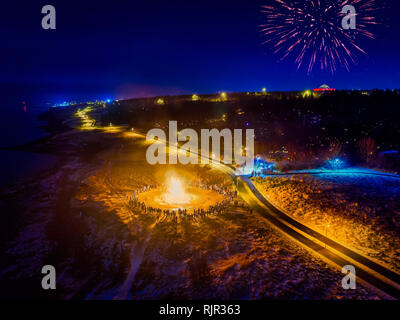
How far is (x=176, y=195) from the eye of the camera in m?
19.4

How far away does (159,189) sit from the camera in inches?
821

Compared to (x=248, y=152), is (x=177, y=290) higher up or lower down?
lower down

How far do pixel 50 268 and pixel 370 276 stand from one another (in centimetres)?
1404

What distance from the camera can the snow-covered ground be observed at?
12688 millimetres

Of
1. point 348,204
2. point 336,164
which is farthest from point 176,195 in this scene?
point 336,164

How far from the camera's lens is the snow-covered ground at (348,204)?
12688mm

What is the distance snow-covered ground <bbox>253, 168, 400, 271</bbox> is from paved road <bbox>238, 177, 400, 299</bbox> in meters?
0.59

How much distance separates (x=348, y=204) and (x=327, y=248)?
21.5 feet

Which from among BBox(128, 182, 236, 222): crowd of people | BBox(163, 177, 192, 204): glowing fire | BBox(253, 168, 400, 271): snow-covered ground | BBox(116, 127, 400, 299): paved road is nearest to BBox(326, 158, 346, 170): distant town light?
BBox(253, 168, 400, 271): snow-covered ground

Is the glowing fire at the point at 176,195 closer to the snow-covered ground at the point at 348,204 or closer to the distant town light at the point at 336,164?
the snow-covered ground at the point at 348,204

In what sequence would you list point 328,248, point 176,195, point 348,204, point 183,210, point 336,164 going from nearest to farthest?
point 328,248, point 183,210, point 348,204, point 176,195, point 336,164

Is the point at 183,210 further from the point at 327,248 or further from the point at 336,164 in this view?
the point at 336,164
